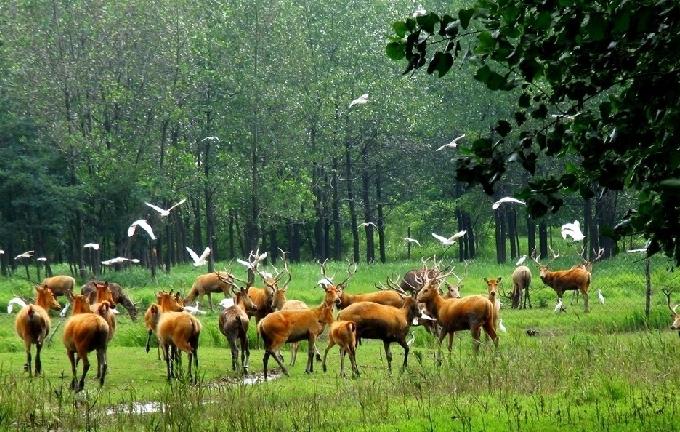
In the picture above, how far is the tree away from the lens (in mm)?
7129

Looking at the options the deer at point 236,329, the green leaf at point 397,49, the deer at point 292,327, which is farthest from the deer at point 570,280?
the green leaf at point 397,49

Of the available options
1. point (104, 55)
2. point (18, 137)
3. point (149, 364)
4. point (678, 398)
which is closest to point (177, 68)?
point (104, 55)

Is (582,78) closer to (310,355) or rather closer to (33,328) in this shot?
(310,355)

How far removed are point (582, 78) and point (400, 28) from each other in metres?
1.86

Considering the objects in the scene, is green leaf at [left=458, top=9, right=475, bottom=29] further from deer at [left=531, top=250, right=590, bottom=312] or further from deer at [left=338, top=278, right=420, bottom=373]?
deer at [left=531, top=250, right=590, bottom=312]

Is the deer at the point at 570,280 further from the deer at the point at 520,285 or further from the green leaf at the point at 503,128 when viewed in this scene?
the green leaf at the point at 503,128

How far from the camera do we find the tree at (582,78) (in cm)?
713

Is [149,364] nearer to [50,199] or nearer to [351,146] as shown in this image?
[50,199]

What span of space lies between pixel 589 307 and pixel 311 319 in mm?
12527

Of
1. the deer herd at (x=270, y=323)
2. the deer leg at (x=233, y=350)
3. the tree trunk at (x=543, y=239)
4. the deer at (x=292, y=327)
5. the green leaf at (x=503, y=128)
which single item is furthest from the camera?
the tree trunk at (x=543, y=239)

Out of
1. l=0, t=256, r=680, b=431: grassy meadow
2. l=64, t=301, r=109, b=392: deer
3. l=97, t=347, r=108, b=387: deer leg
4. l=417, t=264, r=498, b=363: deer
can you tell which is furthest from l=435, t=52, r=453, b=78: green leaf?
l=417, t=264, r=498, b=363: deer

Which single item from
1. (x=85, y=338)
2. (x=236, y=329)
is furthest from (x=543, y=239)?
(x=85, y=338)

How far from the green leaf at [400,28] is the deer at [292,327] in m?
13.2

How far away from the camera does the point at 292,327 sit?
67.9ft
